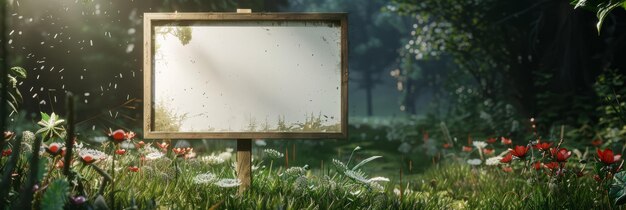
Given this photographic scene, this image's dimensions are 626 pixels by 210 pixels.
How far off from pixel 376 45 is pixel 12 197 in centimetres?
4489

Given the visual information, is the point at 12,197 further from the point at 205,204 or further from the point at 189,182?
the point at 189,182

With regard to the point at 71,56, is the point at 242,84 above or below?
below

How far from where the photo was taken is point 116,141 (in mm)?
3045

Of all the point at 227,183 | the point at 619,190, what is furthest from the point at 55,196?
the point at 619,190

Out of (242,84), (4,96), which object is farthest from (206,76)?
(4,96)

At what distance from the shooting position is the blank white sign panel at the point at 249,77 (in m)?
3.80

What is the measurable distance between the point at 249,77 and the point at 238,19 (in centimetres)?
35

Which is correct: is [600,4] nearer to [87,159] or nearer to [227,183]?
[227,183]

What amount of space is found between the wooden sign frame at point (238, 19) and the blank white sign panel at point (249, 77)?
0.10 feet

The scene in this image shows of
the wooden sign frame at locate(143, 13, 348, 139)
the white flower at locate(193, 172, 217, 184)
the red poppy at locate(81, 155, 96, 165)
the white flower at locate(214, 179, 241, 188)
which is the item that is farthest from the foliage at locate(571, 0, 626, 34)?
the red poppy at locate(81, 155, 96, 165)

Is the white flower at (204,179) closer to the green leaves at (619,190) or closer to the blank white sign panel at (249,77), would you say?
the blank white sign panel at (249,77)

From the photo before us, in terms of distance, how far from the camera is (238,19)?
12.5 ft

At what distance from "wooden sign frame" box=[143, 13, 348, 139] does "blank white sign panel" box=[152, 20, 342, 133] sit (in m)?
0.03

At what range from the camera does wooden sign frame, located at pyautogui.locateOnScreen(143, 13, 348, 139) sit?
3.75 m
